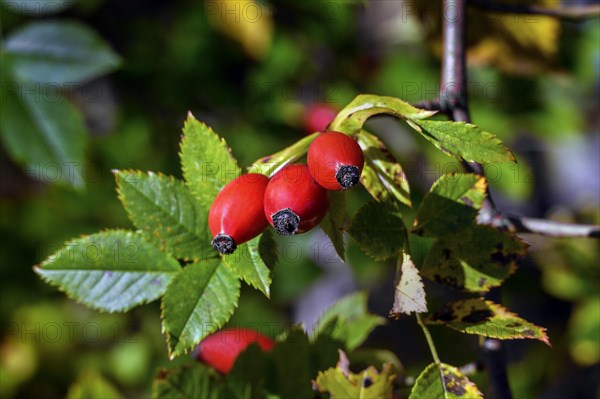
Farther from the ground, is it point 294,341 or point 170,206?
point 170,206

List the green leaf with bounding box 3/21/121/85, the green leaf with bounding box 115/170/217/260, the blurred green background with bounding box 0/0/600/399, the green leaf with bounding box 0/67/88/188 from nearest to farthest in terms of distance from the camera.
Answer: the green leaf with bounding box 115/170/217/260 < the green leaf with bounding box 0/67/88/188 < the green leaf with bounding box 3/21/121/85 < the blurred green background with bounding box 0/0/600/399

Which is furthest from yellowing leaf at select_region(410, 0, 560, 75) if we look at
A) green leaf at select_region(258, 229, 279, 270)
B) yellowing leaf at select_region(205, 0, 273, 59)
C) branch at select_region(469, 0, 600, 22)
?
green leaf at select_region(258, 229, 279, 270)

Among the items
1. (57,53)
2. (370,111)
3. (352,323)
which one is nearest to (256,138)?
(57,53)

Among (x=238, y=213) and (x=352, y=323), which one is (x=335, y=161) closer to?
(x=238, y=213)

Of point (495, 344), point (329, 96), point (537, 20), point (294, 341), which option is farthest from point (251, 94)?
point (495, 344)

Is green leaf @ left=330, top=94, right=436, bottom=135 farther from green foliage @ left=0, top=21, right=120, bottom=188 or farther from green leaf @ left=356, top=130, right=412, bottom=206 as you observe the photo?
green foliage @ left=0, top=21, right=120, bottom=188

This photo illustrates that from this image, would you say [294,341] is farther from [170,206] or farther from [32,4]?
[32,4]
